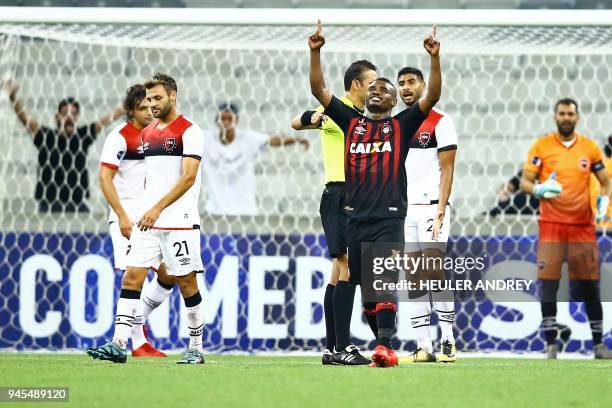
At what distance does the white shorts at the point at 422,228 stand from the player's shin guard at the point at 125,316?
1.87 m

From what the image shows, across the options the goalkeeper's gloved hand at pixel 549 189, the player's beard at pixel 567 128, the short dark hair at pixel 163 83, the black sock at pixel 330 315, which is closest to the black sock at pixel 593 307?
the goalkeeper's gloved hand at pixel 549 189

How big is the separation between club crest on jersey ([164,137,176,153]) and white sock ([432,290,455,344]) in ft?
6.86

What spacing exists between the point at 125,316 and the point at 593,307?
359 cm

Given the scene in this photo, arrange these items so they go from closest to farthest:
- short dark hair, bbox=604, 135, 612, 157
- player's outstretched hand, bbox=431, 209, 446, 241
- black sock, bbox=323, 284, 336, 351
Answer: black sock, bbox=323, 284, 336, 351 → player's outstretched hand, bbox=431, 209, 446, 241 → short dark hair, bbox=604, 135, 612, 157

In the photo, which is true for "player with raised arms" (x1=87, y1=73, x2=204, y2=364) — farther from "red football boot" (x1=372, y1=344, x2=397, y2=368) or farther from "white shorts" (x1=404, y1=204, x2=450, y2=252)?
"white shorts" (x1=404, y1=204, x2=450, y2=252)

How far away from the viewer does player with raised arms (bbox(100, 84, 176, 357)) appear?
7614mm

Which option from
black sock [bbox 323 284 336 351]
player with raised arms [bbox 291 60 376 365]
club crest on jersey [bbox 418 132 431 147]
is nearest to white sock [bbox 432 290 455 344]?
player with raised arms [bbox 291 60 376 365]

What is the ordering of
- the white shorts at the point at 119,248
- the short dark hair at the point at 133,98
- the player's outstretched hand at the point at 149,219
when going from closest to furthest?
the player's outstretched hand at the point at 149,219
the short dark hair at the point at 133,98
the white shorts at the point at 119,248

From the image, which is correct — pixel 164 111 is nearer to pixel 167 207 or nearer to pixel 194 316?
pixel 167 207

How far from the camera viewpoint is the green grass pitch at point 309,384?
4750 mm

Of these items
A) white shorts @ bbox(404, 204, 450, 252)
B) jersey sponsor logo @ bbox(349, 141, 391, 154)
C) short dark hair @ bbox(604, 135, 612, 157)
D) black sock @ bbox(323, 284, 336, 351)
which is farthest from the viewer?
short dark hair @ bbox(604, 135, 612, 157)

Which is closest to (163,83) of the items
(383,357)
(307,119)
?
(307,119)

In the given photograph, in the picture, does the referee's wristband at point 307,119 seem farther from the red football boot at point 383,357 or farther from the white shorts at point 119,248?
the white shorts at point 119,248

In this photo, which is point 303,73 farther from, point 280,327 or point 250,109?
point 280,327
